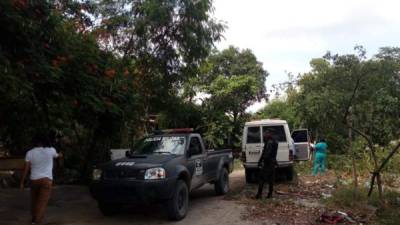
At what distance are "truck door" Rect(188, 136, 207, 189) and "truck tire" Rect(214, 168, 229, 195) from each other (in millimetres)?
1388

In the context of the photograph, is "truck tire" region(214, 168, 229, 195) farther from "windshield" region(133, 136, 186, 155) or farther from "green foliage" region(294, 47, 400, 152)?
"green foliage" region(294, 47, 400, 152)

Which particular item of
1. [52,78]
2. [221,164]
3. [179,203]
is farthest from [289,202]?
[52,78]

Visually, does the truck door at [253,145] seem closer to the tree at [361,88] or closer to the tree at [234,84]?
the tree at [361,88]

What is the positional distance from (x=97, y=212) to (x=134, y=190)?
197 centimetres

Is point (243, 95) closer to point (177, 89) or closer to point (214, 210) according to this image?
point (177, 89)

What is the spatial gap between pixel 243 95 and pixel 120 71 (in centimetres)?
2313

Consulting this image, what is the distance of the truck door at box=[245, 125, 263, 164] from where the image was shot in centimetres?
1642

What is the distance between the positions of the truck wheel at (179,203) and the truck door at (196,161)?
712 mm

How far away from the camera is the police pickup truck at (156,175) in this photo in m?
10.1

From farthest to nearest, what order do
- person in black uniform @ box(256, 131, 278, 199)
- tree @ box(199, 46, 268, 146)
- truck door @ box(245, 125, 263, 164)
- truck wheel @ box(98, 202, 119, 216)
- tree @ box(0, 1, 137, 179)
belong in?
tree @ box(199, 46, 268, 146) < truck door @ box(245, 125, 263, 164) < person in black uniform @ box(256, 131, 278, 199) < truck wheel @ box(98, 202, 119, 216) < tree @ box(0, 1, 137, 179)

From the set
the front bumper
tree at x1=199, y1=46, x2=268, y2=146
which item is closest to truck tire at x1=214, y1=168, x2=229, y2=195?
the front bumper

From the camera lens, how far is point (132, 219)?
1085 centimetres

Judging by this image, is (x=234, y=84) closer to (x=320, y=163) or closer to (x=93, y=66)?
(x=320, y=163)

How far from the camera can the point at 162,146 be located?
1195 centimetres
